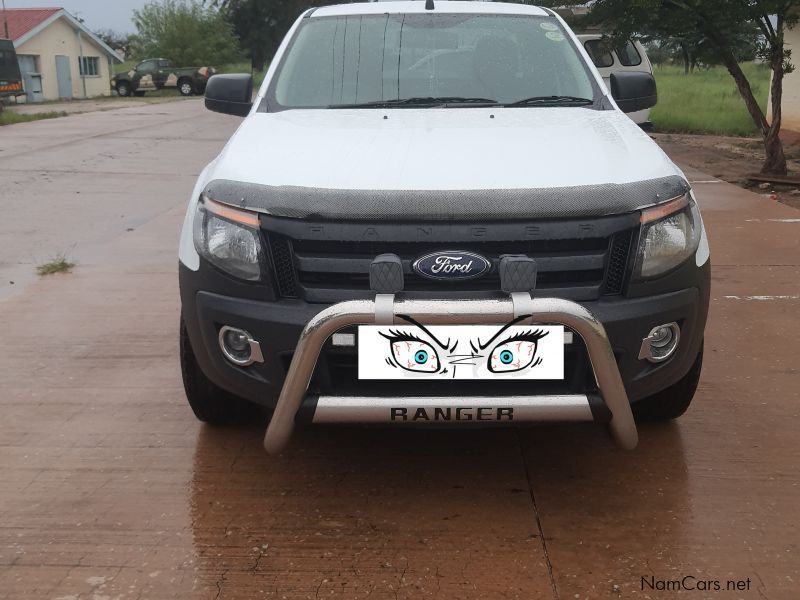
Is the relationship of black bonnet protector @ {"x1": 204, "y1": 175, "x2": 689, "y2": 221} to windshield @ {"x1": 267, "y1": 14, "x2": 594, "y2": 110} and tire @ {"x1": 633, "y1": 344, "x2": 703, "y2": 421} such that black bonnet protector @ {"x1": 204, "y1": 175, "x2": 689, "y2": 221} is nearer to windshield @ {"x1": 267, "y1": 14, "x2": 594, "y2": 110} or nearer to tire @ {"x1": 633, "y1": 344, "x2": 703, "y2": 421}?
tire @ {"x1": 633, "y1": 344, "x2": 703, "y2": 421}

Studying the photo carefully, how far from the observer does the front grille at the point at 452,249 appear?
2.77 metres

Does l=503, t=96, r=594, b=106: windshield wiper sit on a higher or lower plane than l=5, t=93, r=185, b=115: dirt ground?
higher

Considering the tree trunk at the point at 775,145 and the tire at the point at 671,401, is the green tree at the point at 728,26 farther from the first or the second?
the tire at the point at 671,401

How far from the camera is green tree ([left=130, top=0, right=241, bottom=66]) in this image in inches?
2296

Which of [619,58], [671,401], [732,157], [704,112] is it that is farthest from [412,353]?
[704,112]

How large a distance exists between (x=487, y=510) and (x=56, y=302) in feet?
11.3

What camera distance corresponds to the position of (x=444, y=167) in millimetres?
2994

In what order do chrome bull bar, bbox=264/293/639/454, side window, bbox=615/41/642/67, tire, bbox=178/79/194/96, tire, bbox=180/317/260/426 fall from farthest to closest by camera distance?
tire, bbox=178/79/194/96 < side window, bbox=615/41/642/67 < tire, bbox=180/317/260/426 < chrome bull bar, bbox=264/293/639/454

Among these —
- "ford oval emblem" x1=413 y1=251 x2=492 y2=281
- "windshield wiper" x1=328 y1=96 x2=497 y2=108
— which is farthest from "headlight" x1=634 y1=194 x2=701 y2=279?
"windshield wiper" x1=328 y1=96 x2=497 y2=108

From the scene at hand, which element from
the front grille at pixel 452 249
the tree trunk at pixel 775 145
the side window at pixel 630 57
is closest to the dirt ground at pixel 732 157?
the tree trunk at pixel 775 145

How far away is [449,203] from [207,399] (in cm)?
131

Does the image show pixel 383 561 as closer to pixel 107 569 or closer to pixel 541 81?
pixel 107 569

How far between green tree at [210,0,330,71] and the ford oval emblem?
6587 centimetres

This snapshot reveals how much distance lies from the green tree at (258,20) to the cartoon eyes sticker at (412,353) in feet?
217
